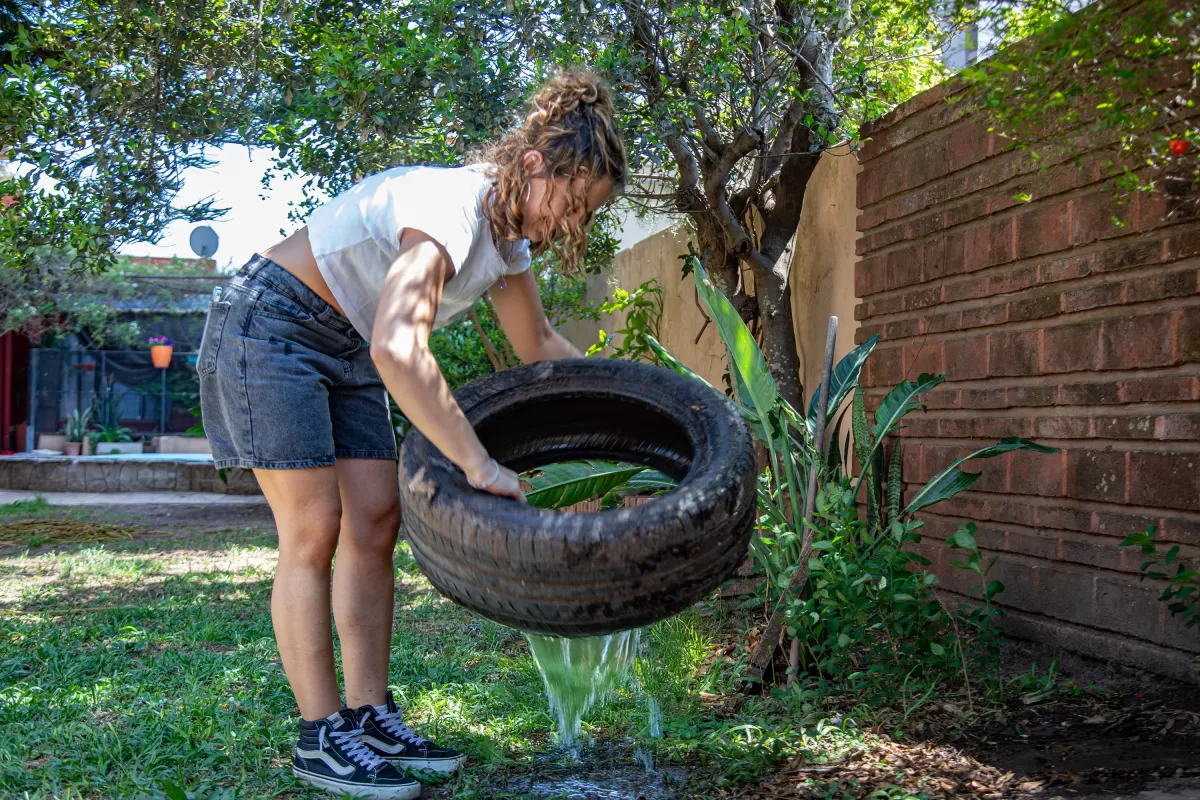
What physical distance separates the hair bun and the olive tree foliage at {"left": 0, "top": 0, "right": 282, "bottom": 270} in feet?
11.5

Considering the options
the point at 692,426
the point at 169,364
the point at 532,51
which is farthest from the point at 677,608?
the point at 169,364

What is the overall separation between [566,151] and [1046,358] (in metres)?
1.87

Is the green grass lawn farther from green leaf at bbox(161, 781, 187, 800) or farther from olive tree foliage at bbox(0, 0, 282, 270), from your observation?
olive tree foliage at bbox(0, 0, 282, 270)

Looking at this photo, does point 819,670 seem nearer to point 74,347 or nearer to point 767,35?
point 767,35

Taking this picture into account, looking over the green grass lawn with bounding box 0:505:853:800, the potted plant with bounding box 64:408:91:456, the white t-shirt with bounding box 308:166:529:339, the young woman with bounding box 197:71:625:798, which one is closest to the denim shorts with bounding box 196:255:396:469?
the young woman with bounding box 197:71:625:798

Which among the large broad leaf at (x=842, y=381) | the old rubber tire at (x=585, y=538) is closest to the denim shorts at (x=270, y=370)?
the old rubber tire at (x=585, y=538)

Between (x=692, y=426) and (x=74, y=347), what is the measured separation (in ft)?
59.1

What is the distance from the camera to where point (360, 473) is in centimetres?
262

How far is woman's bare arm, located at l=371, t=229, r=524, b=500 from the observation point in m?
2.08

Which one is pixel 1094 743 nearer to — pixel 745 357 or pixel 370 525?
pixel 745 357

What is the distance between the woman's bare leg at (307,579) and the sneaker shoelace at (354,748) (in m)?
0.06

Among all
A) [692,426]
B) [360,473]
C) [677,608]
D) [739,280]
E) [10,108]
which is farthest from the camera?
[739,280]

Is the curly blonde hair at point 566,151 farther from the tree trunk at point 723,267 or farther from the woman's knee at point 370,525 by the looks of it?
the tree trunk at point 723,267

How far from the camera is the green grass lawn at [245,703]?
2.58m
